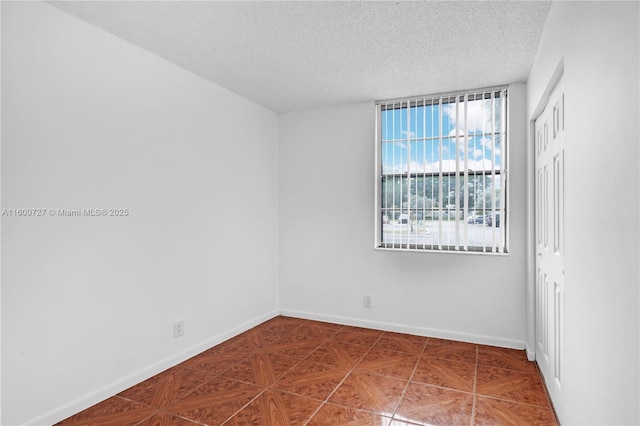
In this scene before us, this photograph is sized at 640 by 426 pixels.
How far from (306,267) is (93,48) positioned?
2827mm

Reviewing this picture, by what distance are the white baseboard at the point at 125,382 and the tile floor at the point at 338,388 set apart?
0.04m

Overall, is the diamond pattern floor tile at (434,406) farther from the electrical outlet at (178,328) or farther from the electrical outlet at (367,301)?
the electrical outlet at (178,328)

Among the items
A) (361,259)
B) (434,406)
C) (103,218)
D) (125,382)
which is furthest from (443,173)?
(125,382)

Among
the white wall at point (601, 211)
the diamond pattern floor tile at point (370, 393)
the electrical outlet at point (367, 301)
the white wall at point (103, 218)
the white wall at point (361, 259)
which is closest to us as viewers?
the white wall at point (601, 211)

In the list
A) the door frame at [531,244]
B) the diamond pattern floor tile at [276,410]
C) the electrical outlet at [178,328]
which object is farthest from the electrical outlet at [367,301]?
the electrical outlet at [178,328]

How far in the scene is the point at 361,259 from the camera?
407 centimetres

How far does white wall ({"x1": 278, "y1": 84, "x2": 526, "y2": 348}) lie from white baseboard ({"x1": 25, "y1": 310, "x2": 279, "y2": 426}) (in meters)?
1.04

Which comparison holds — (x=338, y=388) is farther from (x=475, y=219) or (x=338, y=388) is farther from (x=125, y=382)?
(x=475, y=219)

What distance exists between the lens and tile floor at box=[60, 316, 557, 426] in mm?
2262

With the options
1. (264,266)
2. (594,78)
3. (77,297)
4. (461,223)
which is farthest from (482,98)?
(77,297)

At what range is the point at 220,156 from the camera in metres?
3.54

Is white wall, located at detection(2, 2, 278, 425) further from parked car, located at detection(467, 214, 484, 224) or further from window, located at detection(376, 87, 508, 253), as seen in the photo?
parked car, located at detection(467, 214, 484, 224)

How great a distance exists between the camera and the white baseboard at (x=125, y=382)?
2193mm

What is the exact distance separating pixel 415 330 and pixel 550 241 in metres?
1.75
